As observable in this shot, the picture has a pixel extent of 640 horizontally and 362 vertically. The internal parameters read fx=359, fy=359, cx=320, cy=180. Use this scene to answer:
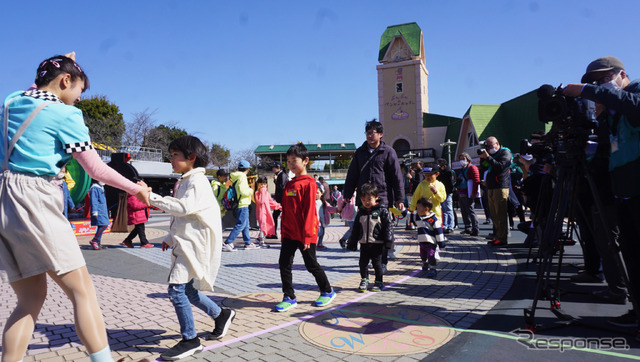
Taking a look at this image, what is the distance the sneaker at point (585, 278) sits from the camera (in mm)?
4652

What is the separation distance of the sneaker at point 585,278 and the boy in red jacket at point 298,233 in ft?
10.8

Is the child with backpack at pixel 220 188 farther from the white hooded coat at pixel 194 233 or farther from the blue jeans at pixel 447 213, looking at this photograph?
the blue jeans at pixel 447 213

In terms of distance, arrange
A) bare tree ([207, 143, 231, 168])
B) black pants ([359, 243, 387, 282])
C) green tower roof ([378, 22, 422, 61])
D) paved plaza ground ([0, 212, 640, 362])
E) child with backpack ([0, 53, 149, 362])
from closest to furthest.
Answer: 1. child with backpack ([0, 53, 149, 362])
2. paved plaza ground ([0, 212, 640, 362])
3. black pants ([359, 243, 387, 282])
4. green tower roof ([378, 22, 422, 61])
5. bare tree ([207, 143, 231, 168])

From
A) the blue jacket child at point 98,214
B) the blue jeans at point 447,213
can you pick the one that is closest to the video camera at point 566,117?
the blue jeans at point 447,213

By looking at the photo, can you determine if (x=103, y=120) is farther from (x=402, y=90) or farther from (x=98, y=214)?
(x=98, y=214)

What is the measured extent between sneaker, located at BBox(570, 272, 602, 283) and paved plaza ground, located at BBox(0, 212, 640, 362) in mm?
112

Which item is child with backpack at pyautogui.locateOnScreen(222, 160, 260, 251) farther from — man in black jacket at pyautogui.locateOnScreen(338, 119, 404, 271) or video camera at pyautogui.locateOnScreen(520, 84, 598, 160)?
video camera at pyautogui.locateOnScreen(520, 84, 598, 160)

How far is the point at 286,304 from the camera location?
3936 mm

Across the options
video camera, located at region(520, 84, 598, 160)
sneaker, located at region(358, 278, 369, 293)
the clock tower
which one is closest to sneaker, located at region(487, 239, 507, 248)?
sneaker, located at region(358, 278, 369, 293)

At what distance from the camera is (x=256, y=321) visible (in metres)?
3.59

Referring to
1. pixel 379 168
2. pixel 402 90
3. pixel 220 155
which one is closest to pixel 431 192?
pixel 379 168

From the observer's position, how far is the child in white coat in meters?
2.82

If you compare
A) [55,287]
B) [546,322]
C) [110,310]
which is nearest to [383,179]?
[546,322]

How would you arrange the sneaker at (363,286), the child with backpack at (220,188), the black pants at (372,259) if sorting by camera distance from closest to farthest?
1. the sneaker at (363,286)
2. the black pants at (372,259)
3. the child with backpack at (220,188)
